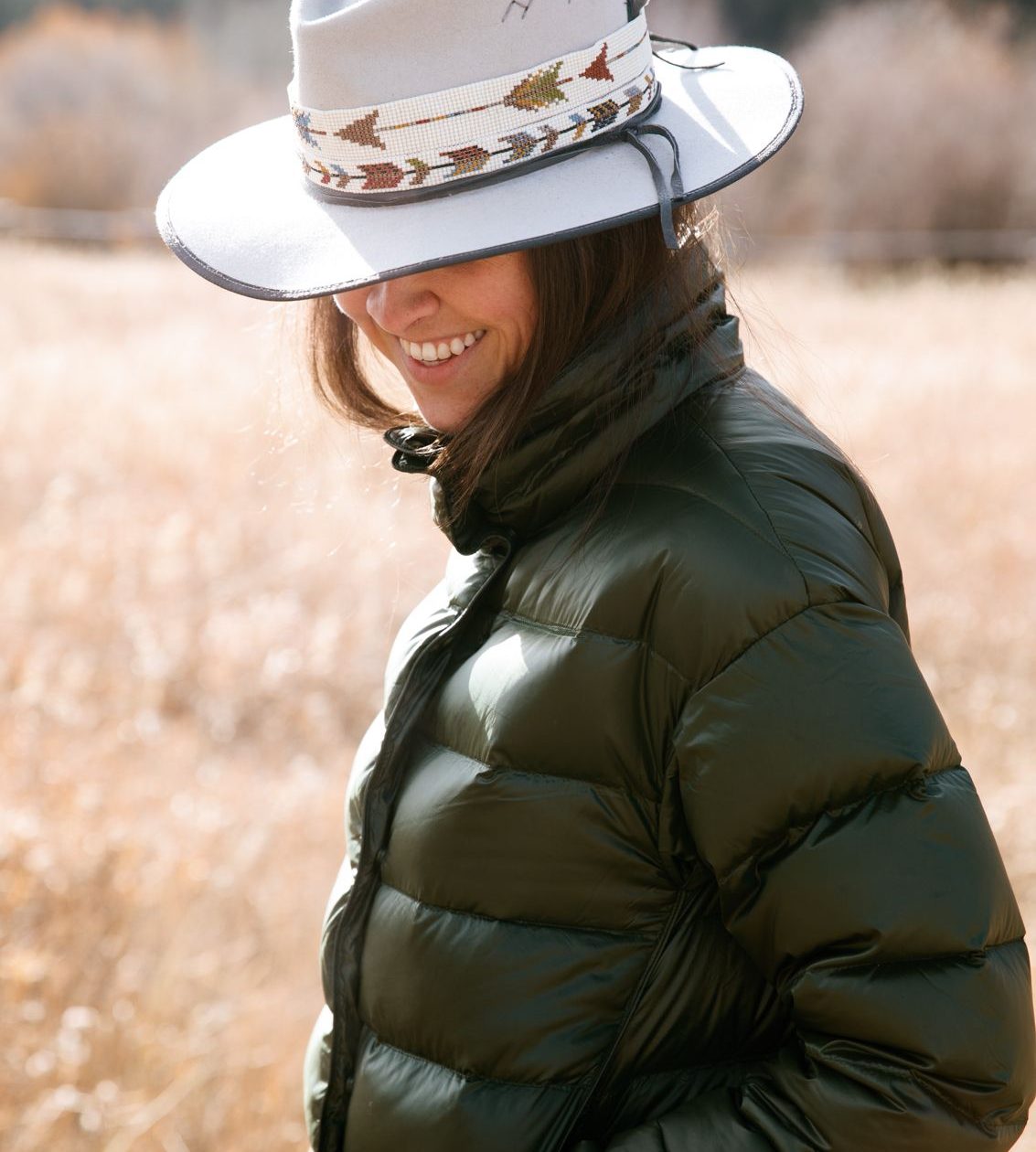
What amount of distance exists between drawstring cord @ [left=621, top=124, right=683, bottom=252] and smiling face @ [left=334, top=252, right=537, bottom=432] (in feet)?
0.49

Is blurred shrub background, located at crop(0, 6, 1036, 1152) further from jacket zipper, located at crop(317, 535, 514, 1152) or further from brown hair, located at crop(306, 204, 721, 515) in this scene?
jacket zipper, located at crop(317, 535, 514, 1152)

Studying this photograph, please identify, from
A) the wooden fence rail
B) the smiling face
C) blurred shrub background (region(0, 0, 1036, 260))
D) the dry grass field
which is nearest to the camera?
the smiling face

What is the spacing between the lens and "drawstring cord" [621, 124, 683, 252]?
121 centimetres

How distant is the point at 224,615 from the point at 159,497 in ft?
4.69

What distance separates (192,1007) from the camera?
2.81m

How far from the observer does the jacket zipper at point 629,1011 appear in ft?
4.00

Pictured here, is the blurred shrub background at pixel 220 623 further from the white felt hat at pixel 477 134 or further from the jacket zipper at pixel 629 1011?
the jacket zipper at pixel 629 1011

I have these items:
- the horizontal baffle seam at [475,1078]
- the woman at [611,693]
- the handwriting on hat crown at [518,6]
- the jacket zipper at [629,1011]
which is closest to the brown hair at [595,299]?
the woman at [611,693]

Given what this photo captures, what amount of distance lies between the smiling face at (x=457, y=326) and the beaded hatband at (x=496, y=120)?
10 cm

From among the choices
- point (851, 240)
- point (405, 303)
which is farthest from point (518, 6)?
point (851, 240)

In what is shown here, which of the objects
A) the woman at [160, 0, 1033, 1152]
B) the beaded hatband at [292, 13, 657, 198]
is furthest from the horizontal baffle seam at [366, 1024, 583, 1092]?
the beaded hatband at [292, 13, 657, 198]

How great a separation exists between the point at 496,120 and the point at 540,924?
0.79 m

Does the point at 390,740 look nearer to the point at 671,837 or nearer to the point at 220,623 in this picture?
the point at 671,837

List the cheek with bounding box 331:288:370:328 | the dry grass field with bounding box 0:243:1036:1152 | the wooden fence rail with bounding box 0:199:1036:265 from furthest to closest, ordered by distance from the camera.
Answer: the wooden fence rail with bounding box 0:199:1036:265 → the dry grass field with bounding box 0:243:1036:1152 → the cheek with bounding box 331:288:370:328
